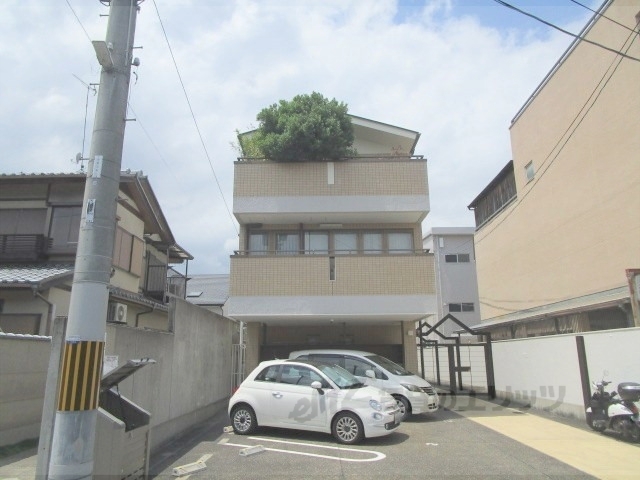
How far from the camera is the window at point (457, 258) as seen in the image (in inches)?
1185

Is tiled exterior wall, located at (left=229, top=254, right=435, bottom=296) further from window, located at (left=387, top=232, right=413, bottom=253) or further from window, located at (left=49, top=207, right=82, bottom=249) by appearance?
window, located at (left=49, top=207, right=82, bottom=249)

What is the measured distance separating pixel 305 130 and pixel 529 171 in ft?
34.3

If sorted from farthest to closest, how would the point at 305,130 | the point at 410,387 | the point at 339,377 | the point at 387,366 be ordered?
the point at 305,130
the point at 387,366
the point at 410,387
the point at 339,377

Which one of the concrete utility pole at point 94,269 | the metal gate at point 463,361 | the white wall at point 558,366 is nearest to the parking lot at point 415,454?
the white wall at point 558,366

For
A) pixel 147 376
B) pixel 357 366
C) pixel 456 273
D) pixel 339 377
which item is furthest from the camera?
pixel 456 273

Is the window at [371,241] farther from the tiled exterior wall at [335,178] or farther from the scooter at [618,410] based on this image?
the scooter at [618,410]

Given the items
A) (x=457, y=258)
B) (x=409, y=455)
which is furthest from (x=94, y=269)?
(x=457, y=258)

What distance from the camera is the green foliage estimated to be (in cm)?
1390

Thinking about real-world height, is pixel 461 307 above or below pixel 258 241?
below

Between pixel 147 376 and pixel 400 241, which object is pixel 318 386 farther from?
pixel 400 241

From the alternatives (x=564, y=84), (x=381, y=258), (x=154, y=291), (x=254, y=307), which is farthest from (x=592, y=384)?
(x=154, y=291)

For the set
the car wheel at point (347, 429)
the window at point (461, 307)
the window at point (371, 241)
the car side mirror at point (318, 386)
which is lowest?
the car wheel at point (347, 429)

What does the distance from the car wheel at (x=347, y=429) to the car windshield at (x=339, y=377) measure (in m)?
0.58

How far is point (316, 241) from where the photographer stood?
1495 cm
